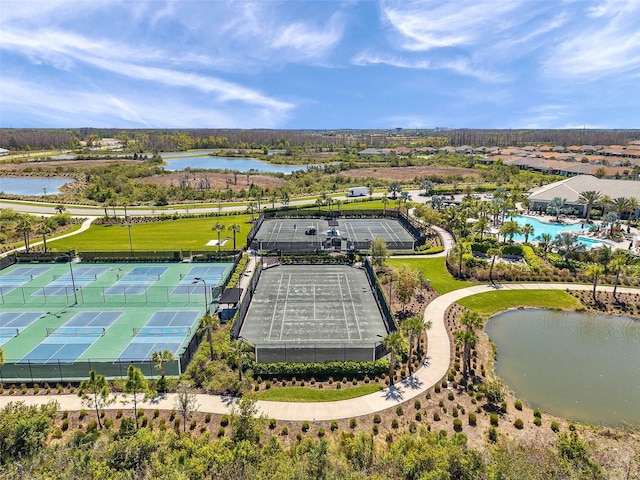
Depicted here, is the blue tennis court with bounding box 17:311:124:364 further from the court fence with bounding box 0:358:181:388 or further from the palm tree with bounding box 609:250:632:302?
the palm tree with bounding box 609:250:632:302

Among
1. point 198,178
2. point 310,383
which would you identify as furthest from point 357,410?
point 198,178

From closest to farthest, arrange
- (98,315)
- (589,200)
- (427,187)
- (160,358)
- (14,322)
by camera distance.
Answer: (160,358)
(14,322)
(98,315)
(589,200)
(427,187)

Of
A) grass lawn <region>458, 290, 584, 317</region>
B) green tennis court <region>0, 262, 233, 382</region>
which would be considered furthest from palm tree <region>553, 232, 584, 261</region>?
green tennis court <region>0, 262, 233, 382</region>

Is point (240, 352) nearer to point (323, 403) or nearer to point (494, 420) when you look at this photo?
point (323, 403)

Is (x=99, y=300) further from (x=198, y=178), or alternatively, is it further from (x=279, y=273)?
(x=198, y=178)

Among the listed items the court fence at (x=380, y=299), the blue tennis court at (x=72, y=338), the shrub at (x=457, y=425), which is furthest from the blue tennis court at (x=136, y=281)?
the shrub at (x=457, y=425)

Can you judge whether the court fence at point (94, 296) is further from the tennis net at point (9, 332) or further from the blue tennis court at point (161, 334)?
the tennis net at point (9, 332)

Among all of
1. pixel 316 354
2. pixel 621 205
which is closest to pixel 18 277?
pixel 316 354
